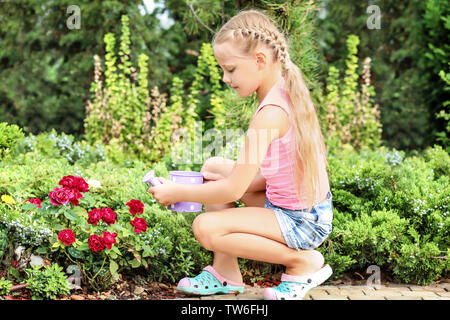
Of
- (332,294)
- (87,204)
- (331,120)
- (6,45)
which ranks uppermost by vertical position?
(6,45)

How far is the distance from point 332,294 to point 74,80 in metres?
5.52

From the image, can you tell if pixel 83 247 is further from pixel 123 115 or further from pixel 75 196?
pixel 123 115

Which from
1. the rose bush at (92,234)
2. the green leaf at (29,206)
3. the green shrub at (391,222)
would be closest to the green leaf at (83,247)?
the rose bush at (92,234)

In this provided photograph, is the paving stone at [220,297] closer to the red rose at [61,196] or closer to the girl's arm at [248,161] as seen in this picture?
the girl's arm at [248,161]

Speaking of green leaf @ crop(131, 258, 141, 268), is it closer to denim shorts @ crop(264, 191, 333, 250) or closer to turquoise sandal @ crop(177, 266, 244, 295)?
turquoise sandal @ crop(177, 266, 244, 295)

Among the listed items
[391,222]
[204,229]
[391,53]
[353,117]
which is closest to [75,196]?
[204,229]

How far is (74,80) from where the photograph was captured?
24.6 ft

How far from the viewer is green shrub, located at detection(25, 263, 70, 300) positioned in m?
2.73

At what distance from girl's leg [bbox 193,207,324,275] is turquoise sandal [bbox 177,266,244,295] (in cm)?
29

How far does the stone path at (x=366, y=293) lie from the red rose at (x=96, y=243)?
0.54 m

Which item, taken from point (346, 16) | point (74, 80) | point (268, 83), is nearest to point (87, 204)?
point (268, 83)

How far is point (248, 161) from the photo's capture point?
2.50 meters

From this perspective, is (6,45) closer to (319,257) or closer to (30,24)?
(30,24)

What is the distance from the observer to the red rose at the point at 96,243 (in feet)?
9.10
